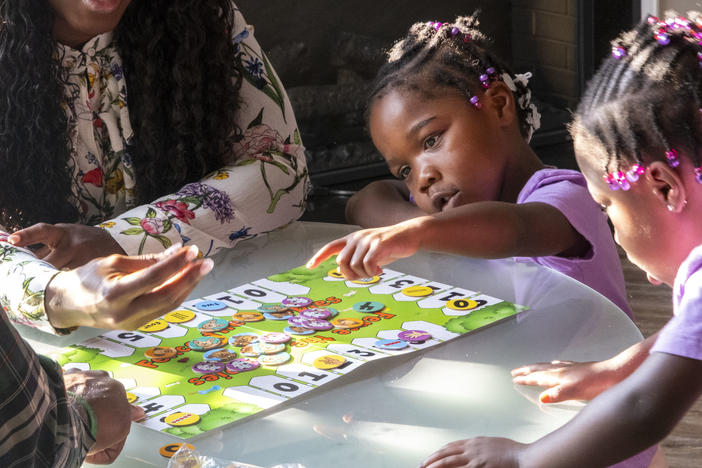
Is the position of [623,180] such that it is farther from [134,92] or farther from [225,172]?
[134,92]

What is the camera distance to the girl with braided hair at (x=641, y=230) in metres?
0.69

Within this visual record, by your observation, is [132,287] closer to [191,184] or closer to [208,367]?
[208,367]

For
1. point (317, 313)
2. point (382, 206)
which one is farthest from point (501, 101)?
point (317, 313)

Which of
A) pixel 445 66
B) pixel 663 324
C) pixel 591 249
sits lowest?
pixel 663 324

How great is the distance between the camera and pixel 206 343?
93cm

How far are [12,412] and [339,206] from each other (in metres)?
2.63

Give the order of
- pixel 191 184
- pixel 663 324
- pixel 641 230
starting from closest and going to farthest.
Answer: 1. pixel 641 230
2. pixel 191 184
3. pixel 663 324

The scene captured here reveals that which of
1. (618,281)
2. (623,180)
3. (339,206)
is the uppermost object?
(623,180)

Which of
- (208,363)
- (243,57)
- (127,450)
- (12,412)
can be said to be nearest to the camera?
(12,412)

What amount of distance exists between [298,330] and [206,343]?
10 cm

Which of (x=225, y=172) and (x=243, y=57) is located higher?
(x=243, y=57)

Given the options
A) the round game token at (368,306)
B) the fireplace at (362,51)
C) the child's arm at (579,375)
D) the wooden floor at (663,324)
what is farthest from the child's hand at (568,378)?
the fireplace at (362,51)

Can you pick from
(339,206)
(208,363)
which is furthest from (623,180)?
(339,206)

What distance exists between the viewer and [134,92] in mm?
1421
